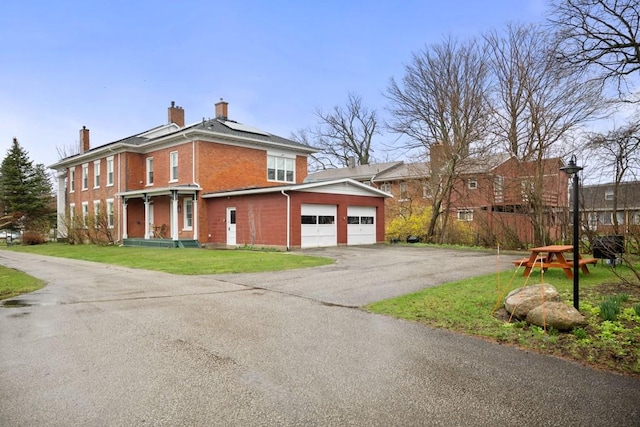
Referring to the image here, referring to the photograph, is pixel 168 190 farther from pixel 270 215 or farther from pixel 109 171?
pixel 109 171

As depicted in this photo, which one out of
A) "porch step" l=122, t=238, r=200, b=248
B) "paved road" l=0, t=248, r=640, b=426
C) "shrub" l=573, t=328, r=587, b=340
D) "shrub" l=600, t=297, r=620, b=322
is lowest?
"paved road" l=0, t=248, r=640, b=426

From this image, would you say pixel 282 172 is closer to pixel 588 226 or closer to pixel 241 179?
pixel 241 179

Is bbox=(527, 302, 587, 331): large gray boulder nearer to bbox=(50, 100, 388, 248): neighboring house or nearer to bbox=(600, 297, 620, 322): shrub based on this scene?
bbox=(600, 297, 620, 322): shrub

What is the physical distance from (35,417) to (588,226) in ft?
43.5

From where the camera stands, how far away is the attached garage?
20984 millimetres

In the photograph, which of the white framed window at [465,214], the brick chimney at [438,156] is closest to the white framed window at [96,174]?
the brick chimney at [438,156]

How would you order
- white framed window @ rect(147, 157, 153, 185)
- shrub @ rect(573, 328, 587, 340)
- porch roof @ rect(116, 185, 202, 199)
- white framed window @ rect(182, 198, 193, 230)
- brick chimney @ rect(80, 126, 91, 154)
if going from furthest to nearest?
brick chimney @ rect(80, 126, 91, 154) < white framed window @ rect(147, 157, 153, 185) < white framed window @ rect(182, 198, 193, 230) < porch roof @ rect(116, 185, 202, 199) < shrub @ rect(573, 328, 587, 340)

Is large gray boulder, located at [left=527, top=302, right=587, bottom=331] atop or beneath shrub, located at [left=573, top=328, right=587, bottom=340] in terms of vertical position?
atop

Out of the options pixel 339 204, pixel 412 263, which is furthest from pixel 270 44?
pixel 412 263

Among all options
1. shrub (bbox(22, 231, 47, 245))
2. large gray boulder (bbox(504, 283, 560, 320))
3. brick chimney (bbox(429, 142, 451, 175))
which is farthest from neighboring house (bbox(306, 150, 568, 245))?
shrub (bbox(22, 231, 47, 245))

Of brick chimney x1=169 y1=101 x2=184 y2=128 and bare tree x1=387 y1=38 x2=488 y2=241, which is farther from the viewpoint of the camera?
brick chimney x1=169 y1=101 x2=184 y2=128

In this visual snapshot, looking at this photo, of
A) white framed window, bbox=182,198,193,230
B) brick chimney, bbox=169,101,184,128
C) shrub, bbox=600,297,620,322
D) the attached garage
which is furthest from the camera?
brick chimney, bbox=169,101,184,128

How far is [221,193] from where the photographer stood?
77.7ft

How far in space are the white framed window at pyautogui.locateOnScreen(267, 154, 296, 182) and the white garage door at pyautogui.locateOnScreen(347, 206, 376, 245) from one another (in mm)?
6553
